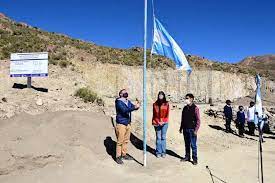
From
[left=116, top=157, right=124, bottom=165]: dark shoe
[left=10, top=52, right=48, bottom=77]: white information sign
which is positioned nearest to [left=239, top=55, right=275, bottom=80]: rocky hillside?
[left=10, top=52, right=48, bottom=77]: white information sign

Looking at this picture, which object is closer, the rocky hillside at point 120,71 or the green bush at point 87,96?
the green bush at point 87,96

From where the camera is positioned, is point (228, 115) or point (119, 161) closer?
point (119, 161)

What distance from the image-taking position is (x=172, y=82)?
38781 mm

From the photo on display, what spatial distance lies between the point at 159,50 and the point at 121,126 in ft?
7.88

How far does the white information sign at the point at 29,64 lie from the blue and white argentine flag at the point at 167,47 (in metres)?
6.43

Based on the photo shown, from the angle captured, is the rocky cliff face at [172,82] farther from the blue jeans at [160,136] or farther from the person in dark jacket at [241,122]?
the blue jeans at [160,136]

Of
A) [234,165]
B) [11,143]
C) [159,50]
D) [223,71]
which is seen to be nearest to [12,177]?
[11,143]

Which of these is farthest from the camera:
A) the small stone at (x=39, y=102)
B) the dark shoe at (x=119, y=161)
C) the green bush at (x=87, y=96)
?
the green bush at (x=87, y=96)

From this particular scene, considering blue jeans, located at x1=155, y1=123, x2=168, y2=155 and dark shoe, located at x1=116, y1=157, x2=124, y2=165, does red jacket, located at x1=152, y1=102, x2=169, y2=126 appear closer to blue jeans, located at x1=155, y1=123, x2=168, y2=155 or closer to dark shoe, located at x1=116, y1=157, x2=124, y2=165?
blue jeans, located at x1=155, y1=123, x2=168, y2=155

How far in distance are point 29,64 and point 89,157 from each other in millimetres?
6666

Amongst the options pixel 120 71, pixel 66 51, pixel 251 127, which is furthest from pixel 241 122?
pixel 66 51

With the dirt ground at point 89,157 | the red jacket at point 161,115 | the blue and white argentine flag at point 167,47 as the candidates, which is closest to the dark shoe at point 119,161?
the dirt ground at point 89,157

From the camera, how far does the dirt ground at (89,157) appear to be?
33.1ft

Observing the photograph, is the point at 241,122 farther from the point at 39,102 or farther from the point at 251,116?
the point at 39,102
